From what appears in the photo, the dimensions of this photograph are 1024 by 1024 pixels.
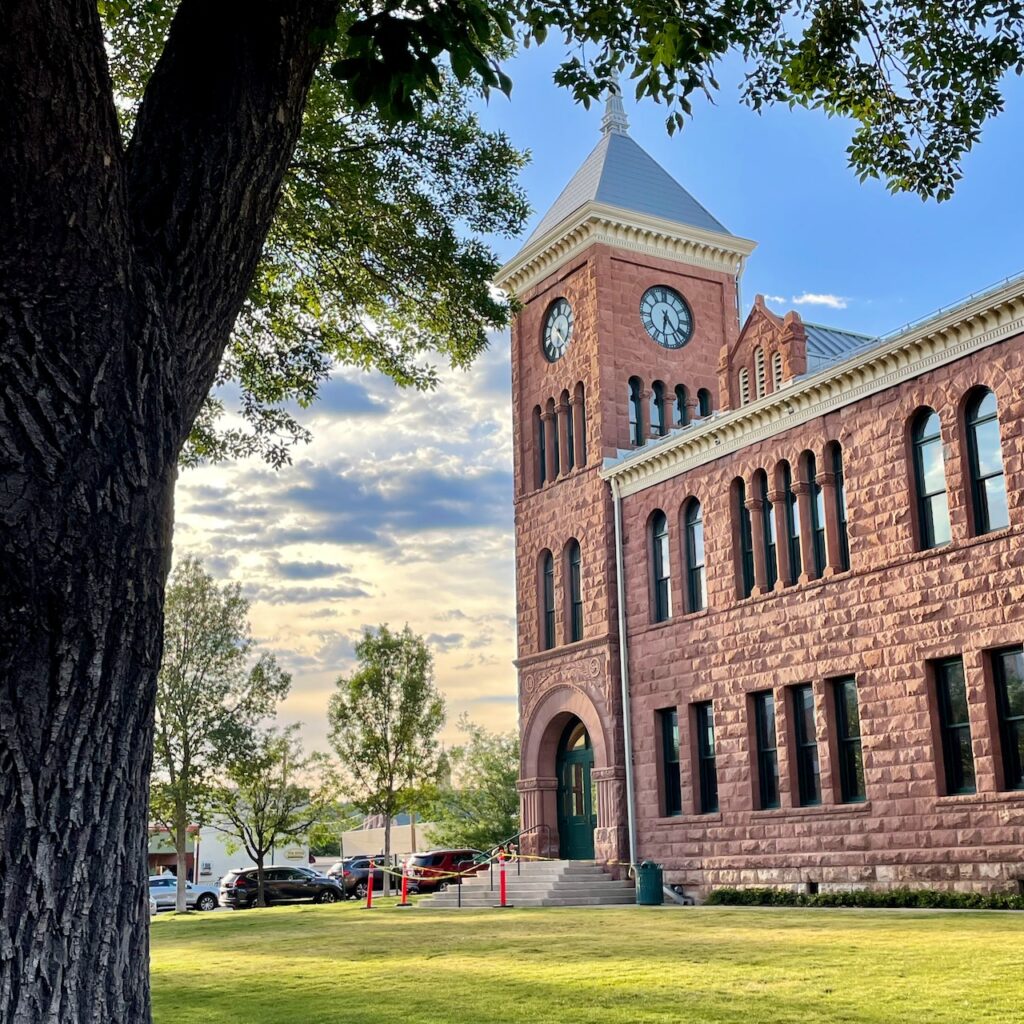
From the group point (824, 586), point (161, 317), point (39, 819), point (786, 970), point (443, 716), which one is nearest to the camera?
point (39, 819)

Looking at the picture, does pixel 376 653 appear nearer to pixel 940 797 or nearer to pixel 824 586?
pixel 824 586

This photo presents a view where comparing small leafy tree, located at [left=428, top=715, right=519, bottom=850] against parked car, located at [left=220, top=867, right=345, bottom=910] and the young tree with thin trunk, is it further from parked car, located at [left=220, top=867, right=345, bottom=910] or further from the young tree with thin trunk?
the young tree with thin trunk

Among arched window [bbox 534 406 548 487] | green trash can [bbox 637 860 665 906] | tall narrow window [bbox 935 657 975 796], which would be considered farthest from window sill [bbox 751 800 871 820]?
arched window [bbox 534 406 548 487]

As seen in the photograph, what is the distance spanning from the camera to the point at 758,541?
25547mm

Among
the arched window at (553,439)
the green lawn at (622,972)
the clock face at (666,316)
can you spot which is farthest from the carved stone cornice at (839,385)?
the green lawn at (622,972)

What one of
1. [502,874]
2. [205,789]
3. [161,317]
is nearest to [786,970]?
[161,317]

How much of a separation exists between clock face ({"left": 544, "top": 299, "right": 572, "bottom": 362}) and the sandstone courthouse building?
3.2 inches

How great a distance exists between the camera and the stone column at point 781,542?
81.4 ft

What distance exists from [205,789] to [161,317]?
1400 inches

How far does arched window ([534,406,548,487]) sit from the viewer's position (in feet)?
111

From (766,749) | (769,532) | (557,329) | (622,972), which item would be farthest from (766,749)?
(622,972)

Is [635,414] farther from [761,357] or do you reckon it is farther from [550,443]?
[761,357]

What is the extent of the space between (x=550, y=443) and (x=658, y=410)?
306 centimetres

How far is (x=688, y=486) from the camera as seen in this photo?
27875 mm
